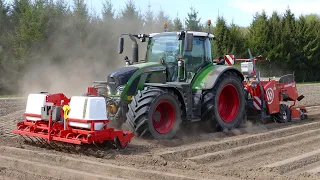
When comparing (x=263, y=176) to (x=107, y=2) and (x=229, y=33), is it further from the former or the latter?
(x=229, y=33)

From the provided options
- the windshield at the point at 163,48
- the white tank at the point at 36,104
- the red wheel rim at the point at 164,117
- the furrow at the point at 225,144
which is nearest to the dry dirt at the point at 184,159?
the furrow at the point at 225,144

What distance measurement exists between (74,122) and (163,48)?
286cm

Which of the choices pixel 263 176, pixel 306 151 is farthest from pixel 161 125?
pixel 263 176

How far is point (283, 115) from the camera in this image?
10.1 metres

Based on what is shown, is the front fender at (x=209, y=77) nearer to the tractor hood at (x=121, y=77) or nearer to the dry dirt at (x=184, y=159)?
the dry dirt at (x=184, y=159)

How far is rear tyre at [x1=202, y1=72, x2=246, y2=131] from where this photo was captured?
27.0 feet

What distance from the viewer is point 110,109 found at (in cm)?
731

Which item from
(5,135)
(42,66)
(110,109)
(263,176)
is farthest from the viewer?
(42,66)

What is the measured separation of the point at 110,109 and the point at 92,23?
50.1 feet

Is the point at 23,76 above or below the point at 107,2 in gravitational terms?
below

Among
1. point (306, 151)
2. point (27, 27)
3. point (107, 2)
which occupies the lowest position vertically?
point (306, 151)

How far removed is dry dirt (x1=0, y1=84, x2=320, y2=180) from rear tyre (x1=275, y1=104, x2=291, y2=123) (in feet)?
5.29

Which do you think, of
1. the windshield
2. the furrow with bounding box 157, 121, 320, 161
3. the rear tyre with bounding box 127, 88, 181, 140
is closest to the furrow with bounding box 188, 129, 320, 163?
the furrow with bounding box 157, 121, 320, 161

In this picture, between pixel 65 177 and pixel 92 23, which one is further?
pixel 92 23
